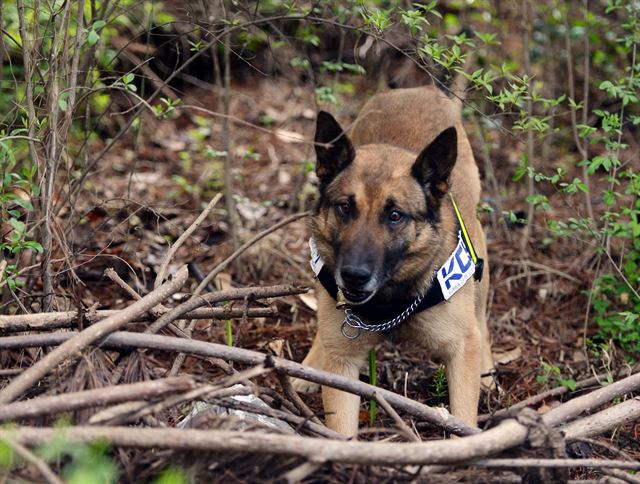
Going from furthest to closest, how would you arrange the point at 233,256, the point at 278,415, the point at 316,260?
the point at 233,256 < the point at 316,260 < the point at 278,415

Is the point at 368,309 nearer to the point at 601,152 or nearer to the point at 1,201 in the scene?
the point at 1,201

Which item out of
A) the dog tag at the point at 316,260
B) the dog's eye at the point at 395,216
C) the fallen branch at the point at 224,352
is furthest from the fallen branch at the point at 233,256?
the fallen branch at the point at 224,352

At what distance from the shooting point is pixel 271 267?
278 inches

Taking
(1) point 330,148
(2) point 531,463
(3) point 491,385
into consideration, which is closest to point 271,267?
(3) point 491,385

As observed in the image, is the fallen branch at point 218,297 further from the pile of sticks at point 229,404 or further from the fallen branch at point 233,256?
the fallen branch at point 233,256

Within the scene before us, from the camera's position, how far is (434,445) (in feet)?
10.3

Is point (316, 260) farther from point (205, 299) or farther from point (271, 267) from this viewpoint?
Result: point (271, 267)

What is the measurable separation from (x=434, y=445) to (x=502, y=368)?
9.04 ft

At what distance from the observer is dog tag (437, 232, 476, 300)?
4.75 metres

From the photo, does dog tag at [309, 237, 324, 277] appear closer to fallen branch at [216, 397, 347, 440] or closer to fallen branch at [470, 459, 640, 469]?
fallen branch at [216, 397, 347, 440]

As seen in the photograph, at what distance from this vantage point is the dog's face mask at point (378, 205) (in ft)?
14.6

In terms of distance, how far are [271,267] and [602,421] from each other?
3.55 m

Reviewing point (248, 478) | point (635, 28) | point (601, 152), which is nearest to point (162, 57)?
point (601, 152)

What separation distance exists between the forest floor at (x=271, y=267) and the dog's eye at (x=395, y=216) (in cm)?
68
